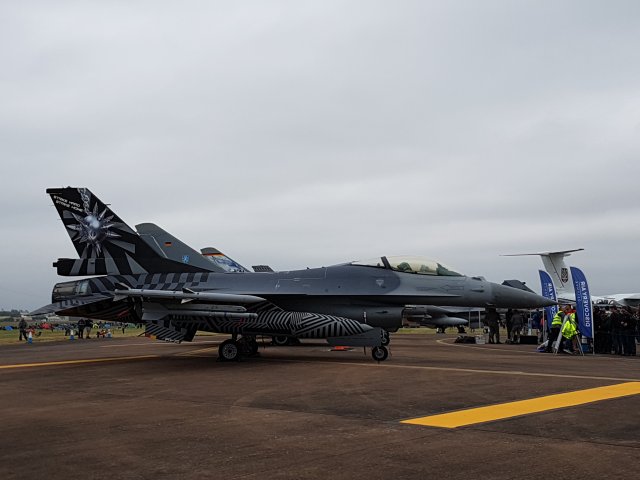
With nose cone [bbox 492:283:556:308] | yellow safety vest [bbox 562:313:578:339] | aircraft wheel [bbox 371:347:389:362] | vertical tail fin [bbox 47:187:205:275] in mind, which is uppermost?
vertical tail fin [bbox 47:187:205:275]

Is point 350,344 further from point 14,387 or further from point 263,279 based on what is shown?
point 14,387

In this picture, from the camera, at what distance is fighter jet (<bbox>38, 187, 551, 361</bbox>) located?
601 inches

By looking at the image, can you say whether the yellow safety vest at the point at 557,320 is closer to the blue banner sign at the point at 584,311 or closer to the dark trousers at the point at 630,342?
the blue banner sign at the point at 584,311

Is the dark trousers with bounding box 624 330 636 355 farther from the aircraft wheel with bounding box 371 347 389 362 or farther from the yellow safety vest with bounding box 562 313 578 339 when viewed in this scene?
the aircraft wheel with bounding box 371 347 389 362

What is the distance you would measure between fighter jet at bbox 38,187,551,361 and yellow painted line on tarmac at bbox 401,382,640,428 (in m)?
6.35

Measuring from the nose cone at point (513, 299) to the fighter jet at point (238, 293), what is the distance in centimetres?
3

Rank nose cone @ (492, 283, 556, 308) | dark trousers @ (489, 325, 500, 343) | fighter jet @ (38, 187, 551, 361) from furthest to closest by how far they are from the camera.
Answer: dark trousers @ (489, 325, 500, 343), nose cone @ (492, 283, 556, 308), fighter jet @ (38, 187, 551, 361)

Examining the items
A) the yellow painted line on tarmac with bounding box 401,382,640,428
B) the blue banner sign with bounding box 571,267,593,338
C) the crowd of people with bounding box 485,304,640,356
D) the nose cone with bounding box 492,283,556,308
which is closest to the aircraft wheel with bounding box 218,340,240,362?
the nose cone with bounding box 492,283,556,308

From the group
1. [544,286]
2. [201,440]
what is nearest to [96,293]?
[201,440]

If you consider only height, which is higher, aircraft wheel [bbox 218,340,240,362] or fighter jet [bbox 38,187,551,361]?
fighter jet [bbox 38,187,551,361]

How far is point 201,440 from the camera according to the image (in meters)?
6.39

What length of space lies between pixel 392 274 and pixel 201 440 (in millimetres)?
10461

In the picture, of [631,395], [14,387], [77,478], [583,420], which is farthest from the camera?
[14,387]

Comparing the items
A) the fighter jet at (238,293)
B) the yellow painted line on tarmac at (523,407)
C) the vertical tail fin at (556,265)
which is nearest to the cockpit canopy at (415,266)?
the fighter jet at (238,293)
